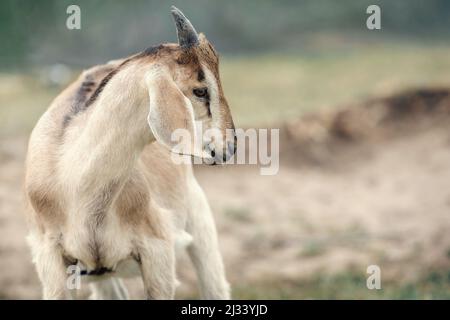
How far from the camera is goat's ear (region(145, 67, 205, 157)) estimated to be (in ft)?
11.7

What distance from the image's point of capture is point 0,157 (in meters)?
8.68

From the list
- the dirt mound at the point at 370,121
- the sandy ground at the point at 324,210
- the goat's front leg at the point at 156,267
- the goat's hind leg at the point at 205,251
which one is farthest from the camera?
the dirt mound at the point at 370,121

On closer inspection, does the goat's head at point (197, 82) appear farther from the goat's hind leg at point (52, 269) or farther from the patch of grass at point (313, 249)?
the patch of grass at point (313, 249)

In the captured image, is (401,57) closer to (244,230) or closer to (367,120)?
(367,120)

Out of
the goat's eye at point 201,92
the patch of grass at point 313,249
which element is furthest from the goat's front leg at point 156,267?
the patch of grass at point 313,249

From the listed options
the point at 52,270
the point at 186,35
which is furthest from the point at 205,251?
the point at 186,35

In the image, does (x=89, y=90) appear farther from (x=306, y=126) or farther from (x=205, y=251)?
(x=306, y=126)

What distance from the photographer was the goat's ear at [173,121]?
140 inches

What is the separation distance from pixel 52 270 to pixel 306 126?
234 inches

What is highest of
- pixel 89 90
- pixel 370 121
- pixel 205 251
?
pixel 89 90

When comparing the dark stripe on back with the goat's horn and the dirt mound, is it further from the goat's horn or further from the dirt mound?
the dirt mound

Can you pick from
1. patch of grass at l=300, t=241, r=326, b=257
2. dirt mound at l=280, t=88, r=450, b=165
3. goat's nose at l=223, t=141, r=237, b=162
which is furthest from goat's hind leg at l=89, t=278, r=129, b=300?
dirt mound at l=280, t=88, r=450, b=165

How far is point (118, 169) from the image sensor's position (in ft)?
13.3

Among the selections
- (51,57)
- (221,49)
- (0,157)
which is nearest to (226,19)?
(221,49)
